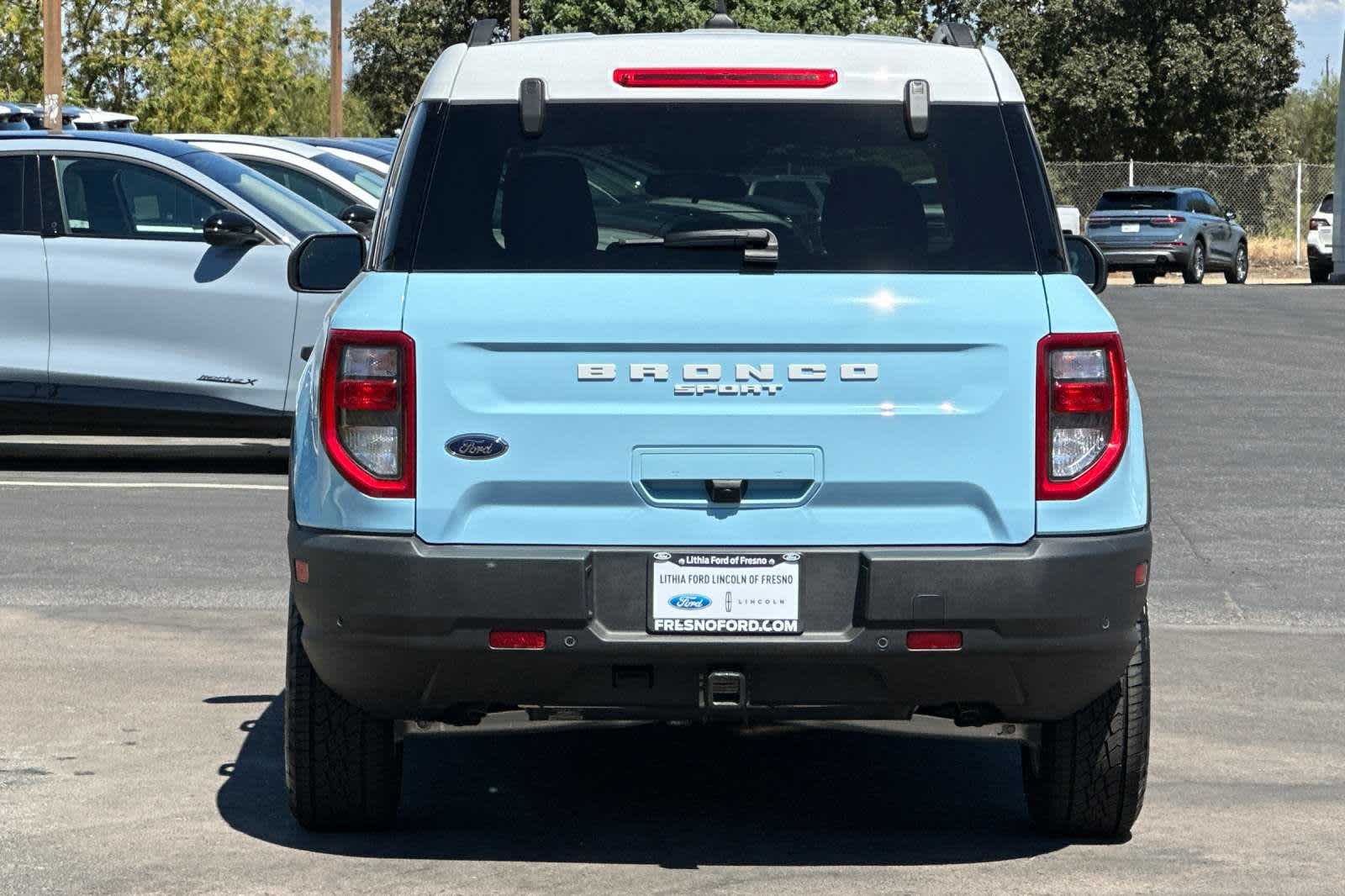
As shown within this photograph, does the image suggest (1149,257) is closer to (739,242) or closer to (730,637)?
(739,242)

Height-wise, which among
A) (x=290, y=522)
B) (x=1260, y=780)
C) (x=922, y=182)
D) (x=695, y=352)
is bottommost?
(x=1260, y=780)

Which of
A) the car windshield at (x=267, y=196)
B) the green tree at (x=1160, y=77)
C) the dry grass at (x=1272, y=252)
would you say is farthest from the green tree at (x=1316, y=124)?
the car windshield at (x=267, y=196)

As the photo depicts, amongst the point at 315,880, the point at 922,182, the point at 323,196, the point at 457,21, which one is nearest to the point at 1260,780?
the point at 922,182

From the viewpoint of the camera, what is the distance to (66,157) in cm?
1320

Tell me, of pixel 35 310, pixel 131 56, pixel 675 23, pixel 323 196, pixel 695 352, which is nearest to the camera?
pixel 695 352

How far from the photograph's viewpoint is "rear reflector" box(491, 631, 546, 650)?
4.99 m

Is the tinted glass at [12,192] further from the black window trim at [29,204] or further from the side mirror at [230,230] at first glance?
the side mirror at [230,230]

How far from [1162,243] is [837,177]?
32583 millimetres

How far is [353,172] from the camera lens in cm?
1733

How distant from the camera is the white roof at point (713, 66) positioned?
5.34 meters

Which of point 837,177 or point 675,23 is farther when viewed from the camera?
point 675,23

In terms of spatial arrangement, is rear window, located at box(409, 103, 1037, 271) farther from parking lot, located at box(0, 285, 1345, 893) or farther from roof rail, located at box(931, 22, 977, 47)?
parking lot, located at box(0, 285, 1345, 893)

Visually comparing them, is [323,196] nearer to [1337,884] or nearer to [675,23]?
[1337,884]

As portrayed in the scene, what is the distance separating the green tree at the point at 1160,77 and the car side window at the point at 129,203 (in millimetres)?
44474
